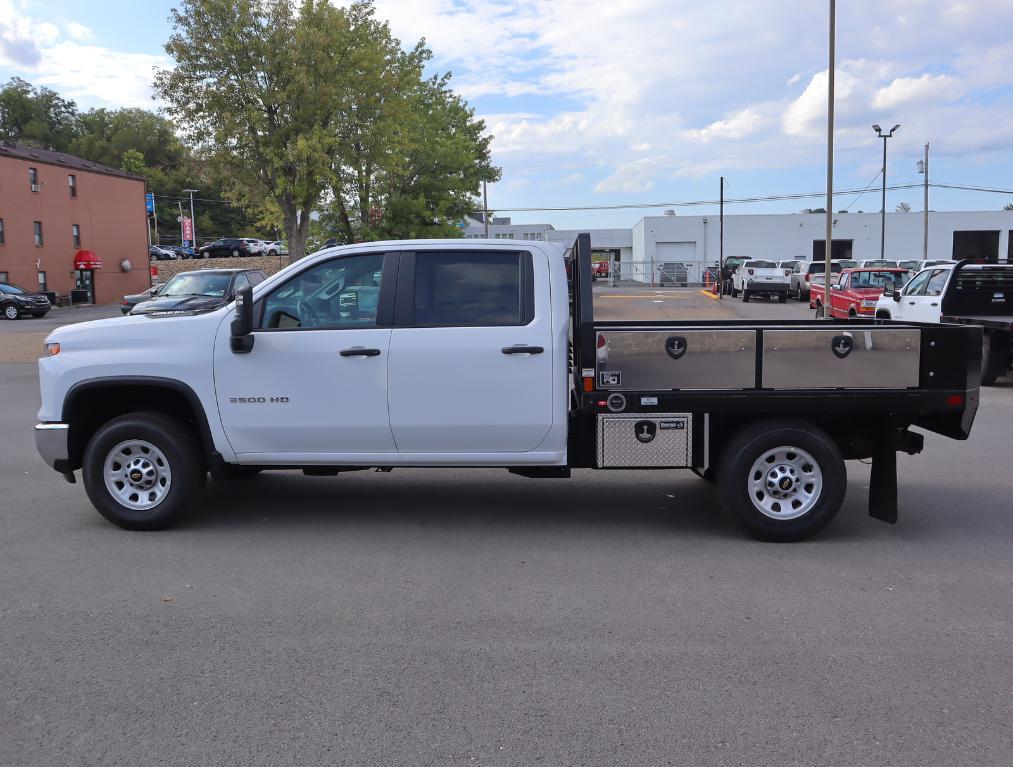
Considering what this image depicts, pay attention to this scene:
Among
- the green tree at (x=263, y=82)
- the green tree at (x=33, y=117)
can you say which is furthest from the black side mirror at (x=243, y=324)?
the green tree at (x=33, y=117)

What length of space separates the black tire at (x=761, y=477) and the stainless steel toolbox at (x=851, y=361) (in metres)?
0.32

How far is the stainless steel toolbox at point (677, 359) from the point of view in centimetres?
622

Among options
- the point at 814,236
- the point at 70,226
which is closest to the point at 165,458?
the point at 70,226

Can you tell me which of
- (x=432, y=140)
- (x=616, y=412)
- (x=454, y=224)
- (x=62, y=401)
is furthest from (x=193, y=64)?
(x=616, y=412)

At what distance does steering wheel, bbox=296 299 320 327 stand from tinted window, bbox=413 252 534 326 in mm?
699

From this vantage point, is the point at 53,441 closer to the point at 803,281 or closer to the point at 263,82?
the point at 263,82

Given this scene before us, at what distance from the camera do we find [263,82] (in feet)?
78.8

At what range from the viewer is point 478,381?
20.4ft

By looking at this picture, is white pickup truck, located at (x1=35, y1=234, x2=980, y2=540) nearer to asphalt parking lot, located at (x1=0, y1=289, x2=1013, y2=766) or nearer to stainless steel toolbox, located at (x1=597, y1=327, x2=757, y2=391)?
stainless steel toolbox, located at (x1=597, y1=327, x2=757, y2=391)

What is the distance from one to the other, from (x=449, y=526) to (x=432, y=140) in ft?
96.5

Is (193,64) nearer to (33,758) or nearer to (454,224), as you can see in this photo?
(454,224)

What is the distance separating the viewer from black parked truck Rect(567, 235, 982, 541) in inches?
244

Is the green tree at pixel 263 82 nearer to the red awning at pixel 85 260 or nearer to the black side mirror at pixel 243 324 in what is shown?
the black side mirror at pixel 243 324

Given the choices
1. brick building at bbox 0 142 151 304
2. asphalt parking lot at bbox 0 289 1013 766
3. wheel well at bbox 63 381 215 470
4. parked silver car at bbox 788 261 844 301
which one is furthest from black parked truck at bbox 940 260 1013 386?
brick building at bbox 0 142 151 304
